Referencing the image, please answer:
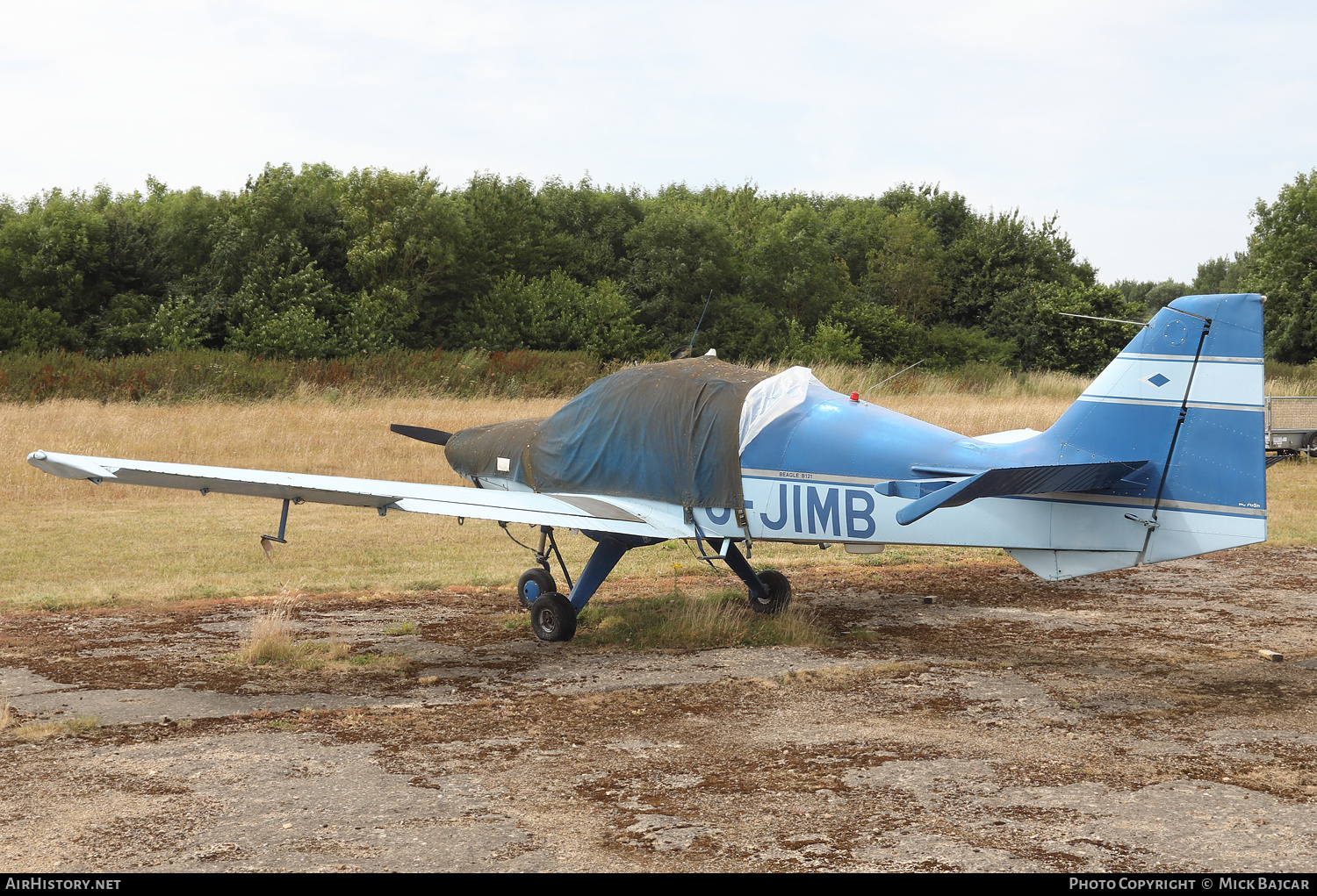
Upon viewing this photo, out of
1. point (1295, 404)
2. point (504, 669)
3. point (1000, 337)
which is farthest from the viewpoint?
point (1000, 337)

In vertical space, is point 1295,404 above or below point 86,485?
above

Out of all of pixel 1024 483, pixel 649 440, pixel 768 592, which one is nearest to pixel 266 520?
pixel 768 592

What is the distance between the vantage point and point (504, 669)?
26.6ft

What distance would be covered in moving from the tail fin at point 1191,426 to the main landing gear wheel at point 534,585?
14.6 feet

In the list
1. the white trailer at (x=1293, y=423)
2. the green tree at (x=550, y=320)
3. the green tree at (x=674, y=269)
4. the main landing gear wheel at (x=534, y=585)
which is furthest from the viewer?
the green tree at (x=674, y=269)

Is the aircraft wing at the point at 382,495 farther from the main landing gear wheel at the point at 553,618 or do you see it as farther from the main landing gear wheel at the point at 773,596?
the main landing gear wheel at the point at 773,596

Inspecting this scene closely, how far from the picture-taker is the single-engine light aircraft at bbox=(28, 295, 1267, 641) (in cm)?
696

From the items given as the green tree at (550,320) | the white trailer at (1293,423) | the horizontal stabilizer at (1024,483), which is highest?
the green tree at (550,320)

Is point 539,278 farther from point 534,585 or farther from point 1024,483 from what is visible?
point 1024,483

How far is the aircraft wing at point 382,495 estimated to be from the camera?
8141mm

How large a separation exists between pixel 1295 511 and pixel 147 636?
1613 centimetres

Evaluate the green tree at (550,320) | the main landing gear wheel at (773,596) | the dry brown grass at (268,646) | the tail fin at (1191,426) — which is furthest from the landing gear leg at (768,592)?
the green tree at (550,320)

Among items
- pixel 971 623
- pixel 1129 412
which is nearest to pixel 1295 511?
pixel 971 623

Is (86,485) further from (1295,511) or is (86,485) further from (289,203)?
(289,203)
